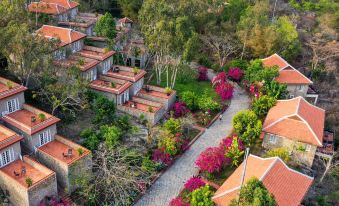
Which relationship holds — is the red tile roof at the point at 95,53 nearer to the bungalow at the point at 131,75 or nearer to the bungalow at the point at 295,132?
the bungalow at the point at 131,75

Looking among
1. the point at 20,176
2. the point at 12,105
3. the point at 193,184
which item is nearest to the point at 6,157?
the point at 20,176

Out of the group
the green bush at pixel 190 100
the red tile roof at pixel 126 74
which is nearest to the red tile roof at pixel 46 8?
the red tile roof at pixel 126 74

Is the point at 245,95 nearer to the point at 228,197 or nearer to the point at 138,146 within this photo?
the point at 138,146

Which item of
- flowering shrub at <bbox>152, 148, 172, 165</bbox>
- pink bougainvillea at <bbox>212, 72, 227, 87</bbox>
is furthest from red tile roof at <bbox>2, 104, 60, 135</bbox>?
pink bougainvillea at <bbox>212, 72, 227, 87</bbox>

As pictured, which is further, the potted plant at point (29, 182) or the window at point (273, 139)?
the window at point (273, 139)

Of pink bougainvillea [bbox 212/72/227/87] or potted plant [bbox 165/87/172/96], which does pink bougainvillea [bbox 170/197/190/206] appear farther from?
pink bougainvillea [bbox 212/72/227/87]

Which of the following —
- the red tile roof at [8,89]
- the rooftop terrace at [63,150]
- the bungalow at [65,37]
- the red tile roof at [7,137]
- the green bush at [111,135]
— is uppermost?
the bungalow at [65,37]
